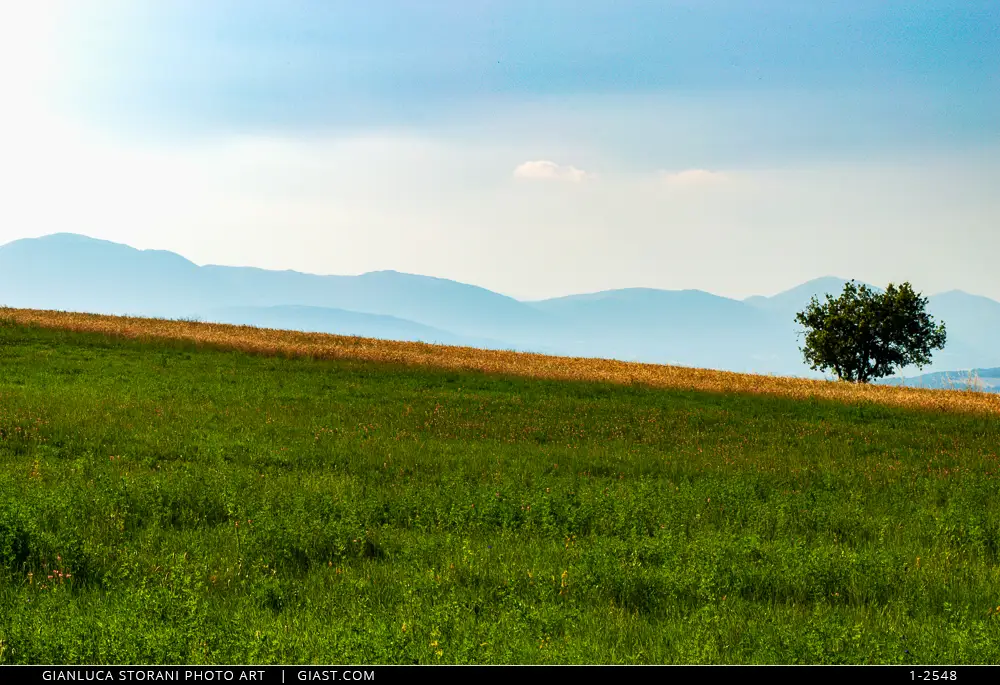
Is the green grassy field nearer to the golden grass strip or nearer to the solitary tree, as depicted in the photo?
the golden grass strip

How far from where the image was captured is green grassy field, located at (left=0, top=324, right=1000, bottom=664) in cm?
741

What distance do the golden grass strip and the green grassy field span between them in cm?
1352

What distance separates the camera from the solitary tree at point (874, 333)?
6462 cm

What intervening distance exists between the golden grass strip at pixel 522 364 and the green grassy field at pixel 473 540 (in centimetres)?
1352

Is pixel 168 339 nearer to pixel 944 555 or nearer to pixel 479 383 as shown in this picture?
pixel 479 383

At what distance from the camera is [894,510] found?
14.0 m

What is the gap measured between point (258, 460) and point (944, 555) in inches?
504

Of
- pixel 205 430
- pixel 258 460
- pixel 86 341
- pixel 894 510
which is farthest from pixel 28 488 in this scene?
pixel 86 341
